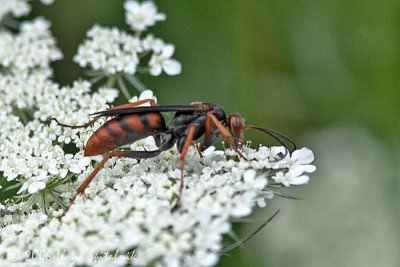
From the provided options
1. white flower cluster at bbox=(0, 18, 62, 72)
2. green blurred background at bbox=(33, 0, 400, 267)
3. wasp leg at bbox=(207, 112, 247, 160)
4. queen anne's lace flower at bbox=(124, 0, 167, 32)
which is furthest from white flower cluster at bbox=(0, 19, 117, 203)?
green blurred background at bbox=(33, 0, 400, 267)

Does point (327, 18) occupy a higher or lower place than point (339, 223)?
higher

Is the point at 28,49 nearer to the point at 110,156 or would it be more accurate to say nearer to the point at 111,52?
the point at 111,52

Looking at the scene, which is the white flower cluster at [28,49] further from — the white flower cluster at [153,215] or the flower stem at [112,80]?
the white flower cluster at [153,215]

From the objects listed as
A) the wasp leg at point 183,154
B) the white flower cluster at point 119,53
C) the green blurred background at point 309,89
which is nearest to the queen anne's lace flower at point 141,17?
the white flower cluster at point 119,53

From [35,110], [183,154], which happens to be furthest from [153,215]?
[35,110]

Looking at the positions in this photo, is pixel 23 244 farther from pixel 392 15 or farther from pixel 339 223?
pixel 392 15

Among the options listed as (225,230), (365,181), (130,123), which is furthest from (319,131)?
(225,230)

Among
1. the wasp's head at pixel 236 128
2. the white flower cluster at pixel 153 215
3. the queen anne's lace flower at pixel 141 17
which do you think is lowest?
the white flower cluster at pixel 153 215

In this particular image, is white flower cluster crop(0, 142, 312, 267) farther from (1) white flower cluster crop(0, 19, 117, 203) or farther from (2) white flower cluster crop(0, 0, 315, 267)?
(1) white flower cluster crop(0, 19, 117, 203)
